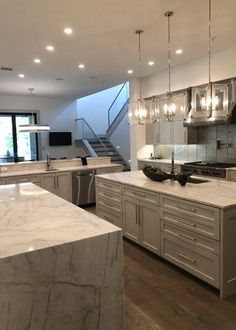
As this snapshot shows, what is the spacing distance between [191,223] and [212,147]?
3585 mm

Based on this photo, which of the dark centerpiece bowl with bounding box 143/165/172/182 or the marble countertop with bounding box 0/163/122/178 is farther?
the marble countertop with bounding box 0/163/122/178

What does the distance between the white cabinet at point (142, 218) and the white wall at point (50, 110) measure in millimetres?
7337

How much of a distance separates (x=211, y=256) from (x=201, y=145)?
4.00 metres

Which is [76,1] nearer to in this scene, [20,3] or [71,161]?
[20,3]

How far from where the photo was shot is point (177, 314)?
90.6 inches

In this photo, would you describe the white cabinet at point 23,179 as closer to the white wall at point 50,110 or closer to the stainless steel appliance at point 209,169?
the stainless steel appliance at point 209,169

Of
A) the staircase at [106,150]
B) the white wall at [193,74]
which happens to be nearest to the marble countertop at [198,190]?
the white wall at [193,74]

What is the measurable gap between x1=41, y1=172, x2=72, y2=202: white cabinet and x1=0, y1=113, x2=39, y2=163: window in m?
4.81

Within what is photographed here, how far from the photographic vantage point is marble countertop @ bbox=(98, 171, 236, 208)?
102 inches

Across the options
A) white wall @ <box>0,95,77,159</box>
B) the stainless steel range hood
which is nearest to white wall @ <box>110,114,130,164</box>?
white wall @ <box>0,95,77,159</box>

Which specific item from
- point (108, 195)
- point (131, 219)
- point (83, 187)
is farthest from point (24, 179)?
point (131, 219)

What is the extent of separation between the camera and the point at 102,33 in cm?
423

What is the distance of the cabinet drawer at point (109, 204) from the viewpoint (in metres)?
3.98

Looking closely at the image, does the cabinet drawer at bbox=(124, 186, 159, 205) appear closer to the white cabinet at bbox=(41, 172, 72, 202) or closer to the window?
the white cabinet at bbox=(41, 172, 72, 202)
